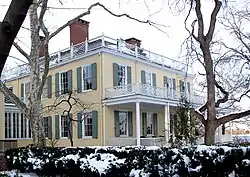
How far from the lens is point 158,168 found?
930 centimetres

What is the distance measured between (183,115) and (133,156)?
4.47 meters

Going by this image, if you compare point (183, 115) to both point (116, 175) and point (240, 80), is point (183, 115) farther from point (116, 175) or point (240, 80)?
point (240, 80)

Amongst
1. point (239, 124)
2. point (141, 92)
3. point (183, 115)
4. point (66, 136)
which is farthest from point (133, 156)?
point (239, 124)

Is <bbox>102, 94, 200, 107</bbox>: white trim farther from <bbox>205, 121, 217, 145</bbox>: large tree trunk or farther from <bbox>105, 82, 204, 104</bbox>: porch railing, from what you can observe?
<bbox>205, 121, 217, 145</bbox>: large tree trunk

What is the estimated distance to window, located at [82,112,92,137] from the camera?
23.0 meters

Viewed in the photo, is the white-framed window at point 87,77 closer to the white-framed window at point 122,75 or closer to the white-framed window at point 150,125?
the white-framed window at point 122,75

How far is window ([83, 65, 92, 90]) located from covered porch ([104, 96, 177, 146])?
6.15 ft

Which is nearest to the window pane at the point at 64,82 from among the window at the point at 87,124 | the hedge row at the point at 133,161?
the window at the point at 87,124

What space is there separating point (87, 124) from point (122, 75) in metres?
3.80

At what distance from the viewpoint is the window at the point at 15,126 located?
76.4ft

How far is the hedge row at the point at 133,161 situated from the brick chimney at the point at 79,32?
13.2m

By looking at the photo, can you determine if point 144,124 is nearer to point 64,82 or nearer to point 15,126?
point 64,82

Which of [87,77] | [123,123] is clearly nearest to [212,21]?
[87,77]

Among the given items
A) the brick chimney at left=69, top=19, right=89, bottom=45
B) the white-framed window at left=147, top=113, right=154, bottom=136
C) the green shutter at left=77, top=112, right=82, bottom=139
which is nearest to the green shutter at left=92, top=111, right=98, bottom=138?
the green shutter at left=77, top=112, right=82, bottom=139
